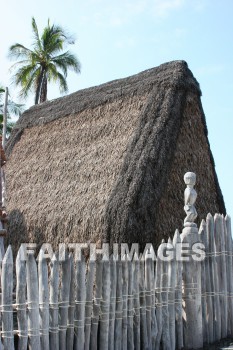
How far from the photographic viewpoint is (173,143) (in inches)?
370

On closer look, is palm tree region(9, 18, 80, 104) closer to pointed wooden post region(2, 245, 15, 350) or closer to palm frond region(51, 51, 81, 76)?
palm frond region(51, 51, 81, 76)

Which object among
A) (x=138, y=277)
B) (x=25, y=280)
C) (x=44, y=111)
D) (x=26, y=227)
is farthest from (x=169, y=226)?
(x=44, y=111)

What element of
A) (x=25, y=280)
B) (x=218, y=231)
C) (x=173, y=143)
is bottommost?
(x=25, y=280)

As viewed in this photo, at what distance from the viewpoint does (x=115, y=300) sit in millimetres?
5844

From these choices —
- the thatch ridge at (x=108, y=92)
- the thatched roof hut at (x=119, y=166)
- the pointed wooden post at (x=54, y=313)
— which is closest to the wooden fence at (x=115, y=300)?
the pointed wooden post at (x=54, y=313)

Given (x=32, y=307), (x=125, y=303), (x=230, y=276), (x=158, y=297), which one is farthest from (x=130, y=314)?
(x=230, y=276)

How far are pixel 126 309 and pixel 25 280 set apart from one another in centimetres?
145

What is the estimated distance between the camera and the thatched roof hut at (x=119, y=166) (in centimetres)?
842

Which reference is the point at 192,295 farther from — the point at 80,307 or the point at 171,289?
the point at 80,307

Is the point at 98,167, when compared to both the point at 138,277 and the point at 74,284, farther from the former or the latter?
the point at 74,284

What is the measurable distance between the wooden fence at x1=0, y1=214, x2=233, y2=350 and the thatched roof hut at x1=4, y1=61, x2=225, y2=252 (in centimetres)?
143

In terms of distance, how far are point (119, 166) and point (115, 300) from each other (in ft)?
12.3

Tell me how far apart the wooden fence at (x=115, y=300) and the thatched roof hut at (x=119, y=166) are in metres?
1.43

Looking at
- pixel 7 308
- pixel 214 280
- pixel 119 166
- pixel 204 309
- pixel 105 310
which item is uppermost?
pixel 119 166
